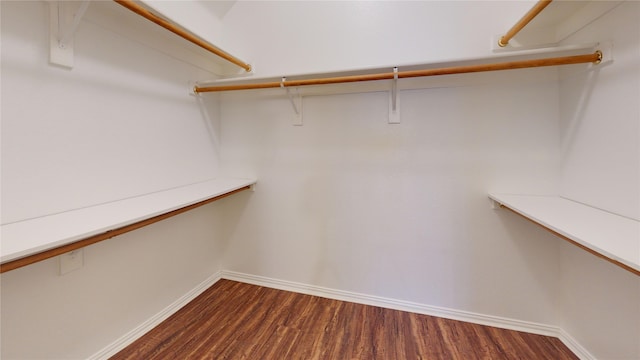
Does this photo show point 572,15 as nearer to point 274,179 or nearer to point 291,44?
point 291,44

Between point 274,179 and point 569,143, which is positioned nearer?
point 569,143

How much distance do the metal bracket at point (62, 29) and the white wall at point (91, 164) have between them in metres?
0.03

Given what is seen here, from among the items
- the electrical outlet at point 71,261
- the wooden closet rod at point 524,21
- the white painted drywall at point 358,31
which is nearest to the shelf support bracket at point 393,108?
the white painted drywall at point 358,31

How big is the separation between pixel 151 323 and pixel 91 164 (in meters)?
1.05

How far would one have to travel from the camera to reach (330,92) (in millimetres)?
1866

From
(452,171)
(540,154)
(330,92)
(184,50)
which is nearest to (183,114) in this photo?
(184,50)

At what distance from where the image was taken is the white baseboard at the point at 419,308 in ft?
4.97

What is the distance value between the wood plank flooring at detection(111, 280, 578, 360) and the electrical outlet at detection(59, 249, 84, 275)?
22.2 inches

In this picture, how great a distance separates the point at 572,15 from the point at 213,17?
7.82 ft

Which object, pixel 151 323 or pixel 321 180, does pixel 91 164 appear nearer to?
pixel 151 323

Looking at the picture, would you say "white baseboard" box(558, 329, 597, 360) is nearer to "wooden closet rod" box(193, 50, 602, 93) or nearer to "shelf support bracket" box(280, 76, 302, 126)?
"wooden closet rod" box(193, 50, 602, 93)

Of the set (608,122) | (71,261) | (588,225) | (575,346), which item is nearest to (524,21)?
(608,122)

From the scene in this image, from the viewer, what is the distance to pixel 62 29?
1133 millimetres

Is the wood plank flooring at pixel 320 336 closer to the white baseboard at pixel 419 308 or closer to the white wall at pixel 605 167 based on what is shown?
the white baseboard at pixel 419 308
